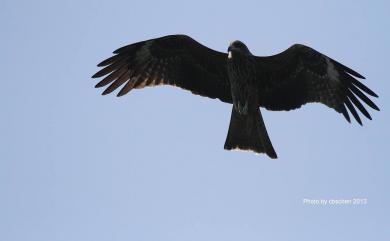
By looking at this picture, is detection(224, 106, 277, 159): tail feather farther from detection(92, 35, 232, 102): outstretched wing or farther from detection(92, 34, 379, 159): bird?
detection(92, 35, 232, 102): outstretched wing

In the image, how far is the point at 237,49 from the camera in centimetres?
707

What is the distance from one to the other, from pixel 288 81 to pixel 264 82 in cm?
38

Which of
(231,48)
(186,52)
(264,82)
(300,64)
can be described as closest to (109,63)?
(186,52)

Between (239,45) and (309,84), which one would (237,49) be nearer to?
(239,45)

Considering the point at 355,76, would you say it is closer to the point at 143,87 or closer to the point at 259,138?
the point at 259,138

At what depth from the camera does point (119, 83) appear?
7293 mm

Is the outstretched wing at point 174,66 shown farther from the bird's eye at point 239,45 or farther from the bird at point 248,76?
the bird's eye at point 239,45

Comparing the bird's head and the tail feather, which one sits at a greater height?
the bird's head

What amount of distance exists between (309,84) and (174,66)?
2157 mm

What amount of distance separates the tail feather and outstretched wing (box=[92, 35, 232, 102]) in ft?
1.76

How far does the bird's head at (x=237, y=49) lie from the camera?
7.04 meters

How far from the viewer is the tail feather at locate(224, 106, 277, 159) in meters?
7.08

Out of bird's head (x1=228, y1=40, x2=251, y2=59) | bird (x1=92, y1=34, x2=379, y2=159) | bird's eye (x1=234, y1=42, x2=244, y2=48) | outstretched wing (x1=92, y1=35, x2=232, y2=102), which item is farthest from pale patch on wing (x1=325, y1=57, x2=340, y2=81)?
outstretched wing (x1=92, y1=35, x2=232, y2=102)

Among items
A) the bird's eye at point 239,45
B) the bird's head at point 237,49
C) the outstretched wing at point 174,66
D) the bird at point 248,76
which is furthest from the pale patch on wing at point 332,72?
the outstretched wing at point 174,66
